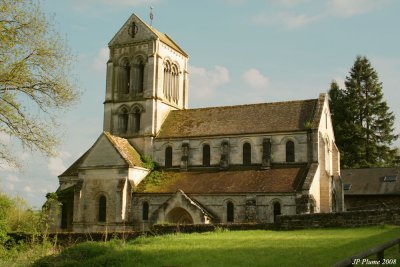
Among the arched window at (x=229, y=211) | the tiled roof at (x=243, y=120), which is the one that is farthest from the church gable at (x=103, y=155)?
the arched window at (x=229, y=211)

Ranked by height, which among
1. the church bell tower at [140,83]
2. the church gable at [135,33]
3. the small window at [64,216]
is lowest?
the small window at [64,216]

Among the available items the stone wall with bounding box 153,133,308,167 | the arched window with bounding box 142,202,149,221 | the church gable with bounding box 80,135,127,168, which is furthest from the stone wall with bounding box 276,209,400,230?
the church gable with bounding box 80,135,127,168

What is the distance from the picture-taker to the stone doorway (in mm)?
37688

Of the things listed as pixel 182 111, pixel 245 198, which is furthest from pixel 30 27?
pixel 182 111

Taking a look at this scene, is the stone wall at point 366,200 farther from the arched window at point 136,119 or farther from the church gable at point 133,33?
the church gable at point 133,33

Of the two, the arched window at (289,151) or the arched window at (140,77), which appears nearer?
the arched window at (289,151)

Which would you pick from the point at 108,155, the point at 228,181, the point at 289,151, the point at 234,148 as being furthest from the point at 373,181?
the point at 108,155

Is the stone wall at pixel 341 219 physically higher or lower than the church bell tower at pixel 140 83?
lower

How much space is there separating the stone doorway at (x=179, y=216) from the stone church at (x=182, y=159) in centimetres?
8

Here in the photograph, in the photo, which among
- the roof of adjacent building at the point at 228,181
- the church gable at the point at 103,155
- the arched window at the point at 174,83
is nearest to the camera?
the roof of adjacent building at the point at 228,181

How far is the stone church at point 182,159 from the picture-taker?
123 feet

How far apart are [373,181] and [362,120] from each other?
695 inches

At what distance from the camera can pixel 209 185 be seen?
39.4 meters

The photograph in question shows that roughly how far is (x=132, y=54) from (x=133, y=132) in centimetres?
799
